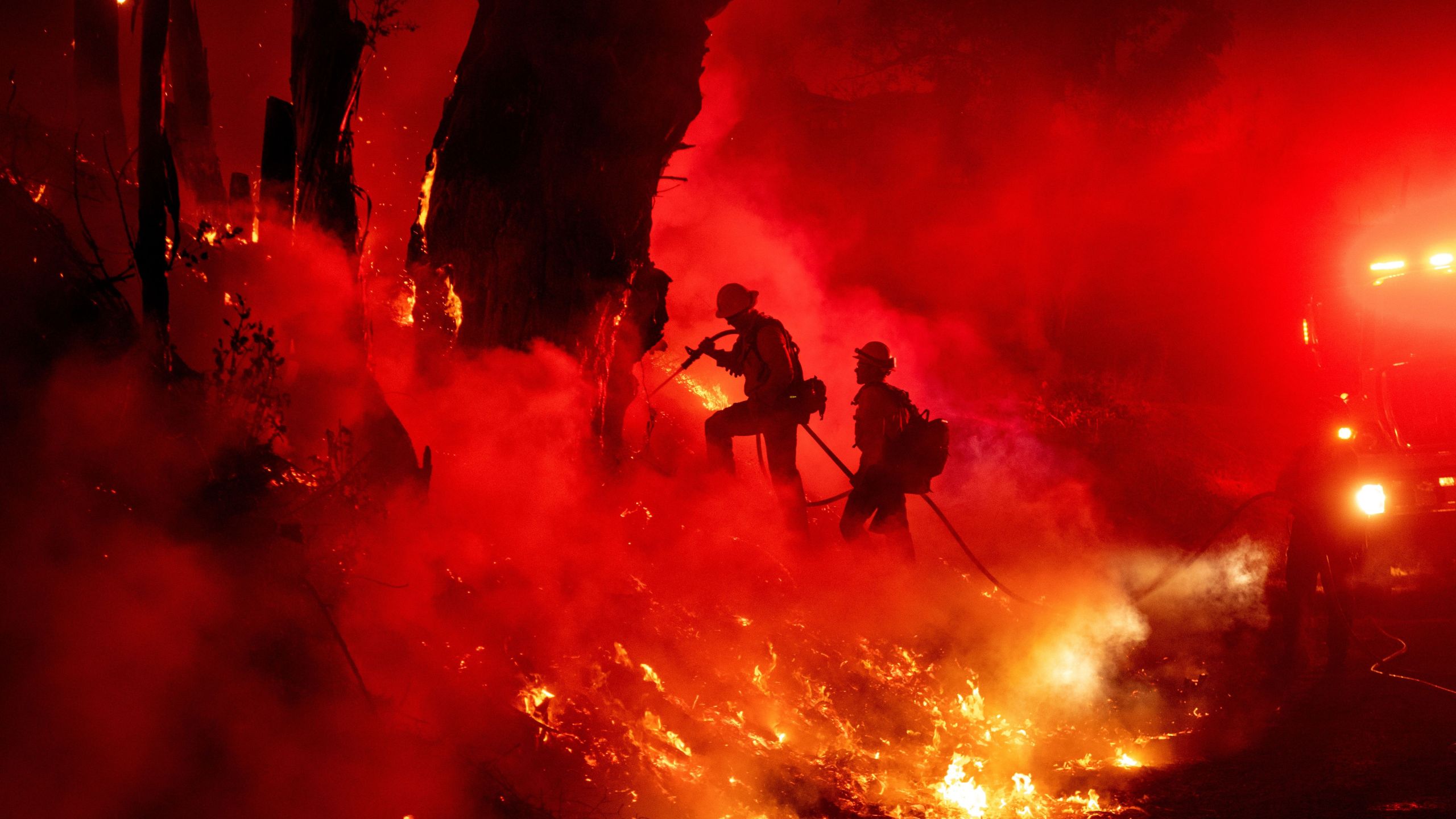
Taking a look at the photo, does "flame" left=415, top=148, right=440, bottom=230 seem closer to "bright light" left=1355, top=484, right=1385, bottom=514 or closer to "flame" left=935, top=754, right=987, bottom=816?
"flame" left=935, top=754, right=987, bottom=816

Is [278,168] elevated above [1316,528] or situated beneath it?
situated beneath

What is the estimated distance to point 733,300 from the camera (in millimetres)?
6730

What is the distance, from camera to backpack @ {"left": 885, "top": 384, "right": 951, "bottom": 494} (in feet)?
21.9

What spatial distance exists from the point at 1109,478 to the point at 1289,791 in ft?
20.2

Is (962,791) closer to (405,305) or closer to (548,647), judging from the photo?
(548,647)

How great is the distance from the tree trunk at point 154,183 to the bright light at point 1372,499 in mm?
8273

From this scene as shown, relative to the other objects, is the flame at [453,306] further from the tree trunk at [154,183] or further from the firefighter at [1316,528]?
the firefighter at [1316,528]

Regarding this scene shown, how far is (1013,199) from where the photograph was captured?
16516 millimetres

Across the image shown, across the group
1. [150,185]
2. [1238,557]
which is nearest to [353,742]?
[150,185]

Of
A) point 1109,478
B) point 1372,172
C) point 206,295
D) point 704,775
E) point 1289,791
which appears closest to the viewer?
point 704,775

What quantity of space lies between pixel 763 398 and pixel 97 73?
4.89 meters

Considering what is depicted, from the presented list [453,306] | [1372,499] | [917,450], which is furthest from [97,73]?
[1372,499]

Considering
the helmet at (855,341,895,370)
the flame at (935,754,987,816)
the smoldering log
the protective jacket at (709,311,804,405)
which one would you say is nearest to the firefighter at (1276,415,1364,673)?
the helmet at (855,341,895,370)

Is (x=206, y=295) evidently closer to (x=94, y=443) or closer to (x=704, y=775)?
(x=94, y=443)
